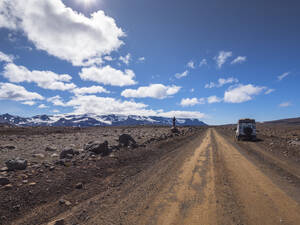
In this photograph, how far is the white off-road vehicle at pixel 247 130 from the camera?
84.2ft

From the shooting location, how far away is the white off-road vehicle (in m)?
25.7

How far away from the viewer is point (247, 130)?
25750mm

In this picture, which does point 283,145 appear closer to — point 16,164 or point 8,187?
point 8,187

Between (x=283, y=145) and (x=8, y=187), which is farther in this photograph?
(x=283, y=145)

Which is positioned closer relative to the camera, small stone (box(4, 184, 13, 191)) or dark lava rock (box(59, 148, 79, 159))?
small stone (box(4, 184, 13, 191))

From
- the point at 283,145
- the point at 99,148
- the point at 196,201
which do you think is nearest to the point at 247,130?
the point at 283,145

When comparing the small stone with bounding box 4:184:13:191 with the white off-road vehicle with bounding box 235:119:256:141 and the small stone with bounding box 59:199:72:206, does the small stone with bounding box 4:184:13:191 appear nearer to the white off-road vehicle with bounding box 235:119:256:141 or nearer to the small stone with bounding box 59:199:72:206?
the small stone with bounding box 59:199:72:206

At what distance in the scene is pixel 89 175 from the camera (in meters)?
7.77

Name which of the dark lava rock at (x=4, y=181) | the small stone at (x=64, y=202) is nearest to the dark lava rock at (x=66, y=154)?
the dark lava rock at (x=4, y=181)

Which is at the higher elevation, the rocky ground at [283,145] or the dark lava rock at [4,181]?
the rocky ground at [283,145]

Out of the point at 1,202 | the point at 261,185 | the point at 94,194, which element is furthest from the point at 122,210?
the point at 261,185

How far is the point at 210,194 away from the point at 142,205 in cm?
259

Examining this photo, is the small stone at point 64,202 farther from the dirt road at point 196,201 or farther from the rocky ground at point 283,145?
the rocky ground at point 283,145

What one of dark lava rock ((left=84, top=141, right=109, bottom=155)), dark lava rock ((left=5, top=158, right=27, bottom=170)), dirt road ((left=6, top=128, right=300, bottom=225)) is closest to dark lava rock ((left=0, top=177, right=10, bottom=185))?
dark lava rock ((left=5, top=158, right=27, bottom=170))
